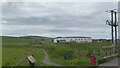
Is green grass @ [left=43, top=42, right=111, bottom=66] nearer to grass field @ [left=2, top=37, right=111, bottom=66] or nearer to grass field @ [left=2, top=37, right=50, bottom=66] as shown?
grass field @ [left=2, top=37, right=111, bottom=66]

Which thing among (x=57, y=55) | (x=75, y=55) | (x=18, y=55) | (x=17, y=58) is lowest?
(x=57, y=55)

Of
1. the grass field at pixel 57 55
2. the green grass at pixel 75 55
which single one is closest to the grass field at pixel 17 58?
the grass field at pixel 57 55

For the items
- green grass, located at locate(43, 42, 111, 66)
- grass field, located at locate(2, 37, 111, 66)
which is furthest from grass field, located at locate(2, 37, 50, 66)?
green grass, located at locate(43, 42, 111, 66)

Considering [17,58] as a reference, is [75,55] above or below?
below

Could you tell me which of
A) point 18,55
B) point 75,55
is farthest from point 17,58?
point 75,55

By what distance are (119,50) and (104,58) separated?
4.26 meters

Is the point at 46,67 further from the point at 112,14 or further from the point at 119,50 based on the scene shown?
the point at 112,14

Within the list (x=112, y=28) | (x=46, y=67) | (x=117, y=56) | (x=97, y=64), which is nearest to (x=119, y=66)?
(x=97, y=64)

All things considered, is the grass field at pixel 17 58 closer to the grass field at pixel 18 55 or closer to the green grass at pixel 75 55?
the grass field at pixel 18 55

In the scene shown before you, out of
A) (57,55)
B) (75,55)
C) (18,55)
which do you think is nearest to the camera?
(75,55)

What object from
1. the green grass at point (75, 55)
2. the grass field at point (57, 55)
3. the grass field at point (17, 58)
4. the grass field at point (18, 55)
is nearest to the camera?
the green grass at point (75, 55)

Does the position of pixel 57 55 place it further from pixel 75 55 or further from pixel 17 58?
pixel 17 58

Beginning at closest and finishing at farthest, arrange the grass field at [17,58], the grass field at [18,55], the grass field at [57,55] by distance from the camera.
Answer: the grass field at [17,58] < the grass field at [57,55] < the grass field at [18,55]

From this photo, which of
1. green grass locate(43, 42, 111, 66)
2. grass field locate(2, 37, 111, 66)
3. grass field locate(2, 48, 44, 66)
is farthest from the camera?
grass field locate(2, 37, 111, 66)
